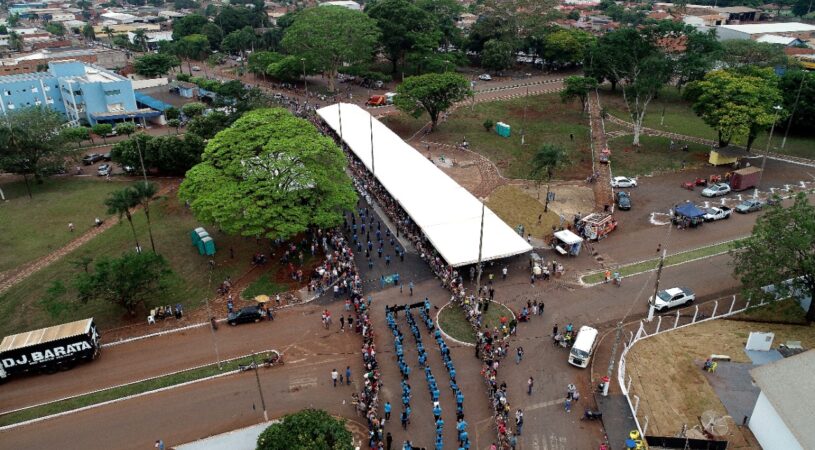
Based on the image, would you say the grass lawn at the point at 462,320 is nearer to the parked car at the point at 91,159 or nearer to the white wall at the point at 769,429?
A: the white wall at the point at 769,429

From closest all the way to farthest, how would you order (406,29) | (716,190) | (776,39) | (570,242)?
(570,242) → (716,190) → (406,29) → (776,39)

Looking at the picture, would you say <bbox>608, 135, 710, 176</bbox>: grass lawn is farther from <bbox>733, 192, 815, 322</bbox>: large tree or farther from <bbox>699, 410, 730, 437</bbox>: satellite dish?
<bbox>699, 410, 730, 437</bbox>: satellite dish

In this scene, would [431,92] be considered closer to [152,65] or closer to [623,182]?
[623,182]

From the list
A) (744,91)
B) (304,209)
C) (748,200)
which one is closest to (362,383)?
(304,209)

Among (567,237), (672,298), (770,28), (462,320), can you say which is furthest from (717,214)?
(770,28)

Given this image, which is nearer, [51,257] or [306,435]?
[306,435]

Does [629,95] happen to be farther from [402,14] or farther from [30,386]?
[30,386]
